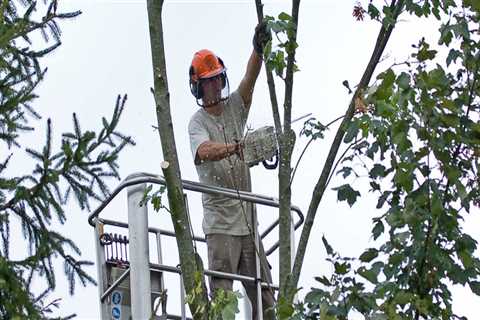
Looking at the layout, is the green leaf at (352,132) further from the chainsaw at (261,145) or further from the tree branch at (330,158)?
the chainsaw at (261,145)

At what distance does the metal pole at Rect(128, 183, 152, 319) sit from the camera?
391 inches

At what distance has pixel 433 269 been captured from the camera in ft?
25.0

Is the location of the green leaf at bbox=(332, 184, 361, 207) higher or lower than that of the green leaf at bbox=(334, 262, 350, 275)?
higher

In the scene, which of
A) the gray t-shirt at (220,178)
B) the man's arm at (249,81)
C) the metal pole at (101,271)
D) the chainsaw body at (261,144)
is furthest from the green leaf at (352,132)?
the metal pole at (101,271)

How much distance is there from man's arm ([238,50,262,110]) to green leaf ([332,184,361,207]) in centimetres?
267

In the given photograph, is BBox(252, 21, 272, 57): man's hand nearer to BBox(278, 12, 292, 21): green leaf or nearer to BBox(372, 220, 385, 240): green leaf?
BBox(278, 12, 292, 21): green leaf

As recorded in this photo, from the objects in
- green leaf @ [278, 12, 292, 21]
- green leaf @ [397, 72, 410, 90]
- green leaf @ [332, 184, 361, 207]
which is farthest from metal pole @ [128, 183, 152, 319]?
green leaf @ [397, 72, 410, 90]

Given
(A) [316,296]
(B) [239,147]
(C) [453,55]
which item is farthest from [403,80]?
(B) [239,147]

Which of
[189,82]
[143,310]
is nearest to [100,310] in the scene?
[143,310]

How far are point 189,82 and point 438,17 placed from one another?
108 inches

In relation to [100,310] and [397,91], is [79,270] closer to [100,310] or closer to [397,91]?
[100,310]

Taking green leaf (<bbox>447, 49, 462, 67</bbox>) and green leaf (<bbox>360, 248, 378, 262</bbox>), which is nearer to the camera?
green leaf (<bbox>360, 248, 378, 262</bbox>)

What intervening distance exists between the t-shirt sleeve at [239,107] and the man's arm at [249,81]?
0.03 m

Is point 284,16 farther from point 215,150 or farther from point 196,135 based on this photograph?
point 196,135
